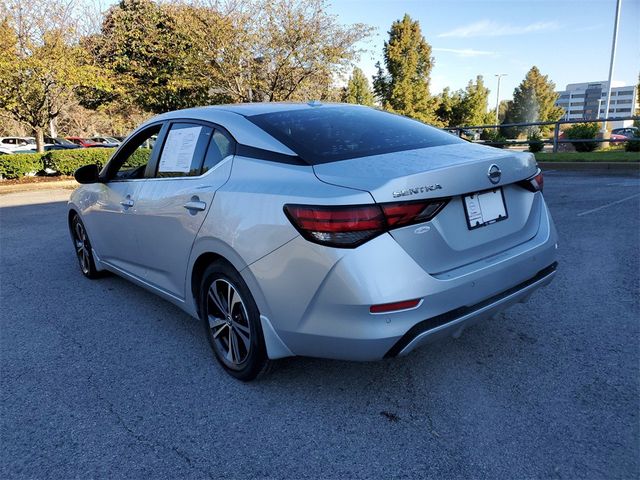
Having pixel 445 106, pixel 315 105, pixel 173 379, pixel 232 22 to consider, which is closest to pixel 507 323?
pixel 315 105

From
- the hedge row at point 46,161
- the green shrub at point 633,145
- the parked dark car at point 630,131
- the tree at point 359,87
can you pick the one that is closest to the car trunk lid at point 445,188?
the green shrub at point 633,145

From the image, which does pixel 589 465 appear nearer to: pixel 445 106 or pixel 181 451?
pixel 181 451

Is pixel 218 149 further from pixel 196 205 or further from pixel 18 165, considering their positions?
pixel 18 165

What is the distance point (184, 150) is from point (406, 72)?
126ft

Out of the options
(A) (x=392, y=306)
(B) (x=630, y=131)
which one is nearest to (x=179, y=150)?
(A) (x=392, y=306)

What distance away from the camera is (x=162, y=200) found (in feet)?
10.4

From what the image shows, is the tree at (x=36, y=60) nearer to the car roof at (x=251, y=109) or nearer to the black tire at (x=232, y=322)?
the car roof at (x=251, y=109)

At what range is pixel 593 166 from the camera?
1246 centimetres

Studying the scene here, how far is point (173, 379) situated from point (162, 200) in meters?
1.17

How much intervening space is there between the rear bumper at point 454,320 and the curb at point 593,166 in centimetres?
1132

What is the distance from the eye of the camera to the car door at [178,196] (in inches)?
111

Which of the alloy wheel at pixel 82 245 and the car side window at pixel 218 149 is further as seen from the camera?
the alloy wheel at pixel 82 245

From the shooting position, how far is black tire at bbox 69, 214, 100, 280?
4773 mm

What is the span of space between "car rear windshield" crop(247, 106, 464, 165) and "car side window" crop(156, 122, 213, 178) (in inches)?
16.0
